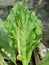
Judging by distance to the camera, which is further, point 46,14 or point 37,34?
point 46,14

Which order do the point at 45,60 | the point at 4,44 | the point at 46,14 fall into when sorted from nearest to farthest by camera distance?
the point at 45,60 → the point at 4,44 → the point at 46,14

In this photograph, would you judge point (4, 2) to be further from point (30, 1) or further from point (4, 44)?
point (4, 44)

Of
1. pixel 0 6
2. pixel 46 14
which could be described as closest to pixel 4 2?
pixel 0 6

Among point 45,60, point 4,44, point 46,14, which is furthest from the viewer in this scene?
point 46,14

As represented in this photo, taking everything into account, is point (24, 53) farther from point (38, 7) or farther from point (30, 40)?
point (38, 7)

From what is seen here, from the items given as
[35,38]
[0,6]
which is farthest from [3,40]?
[0,6]

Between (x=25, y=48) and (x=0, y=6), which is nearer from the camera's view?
(x=25, y=48)
